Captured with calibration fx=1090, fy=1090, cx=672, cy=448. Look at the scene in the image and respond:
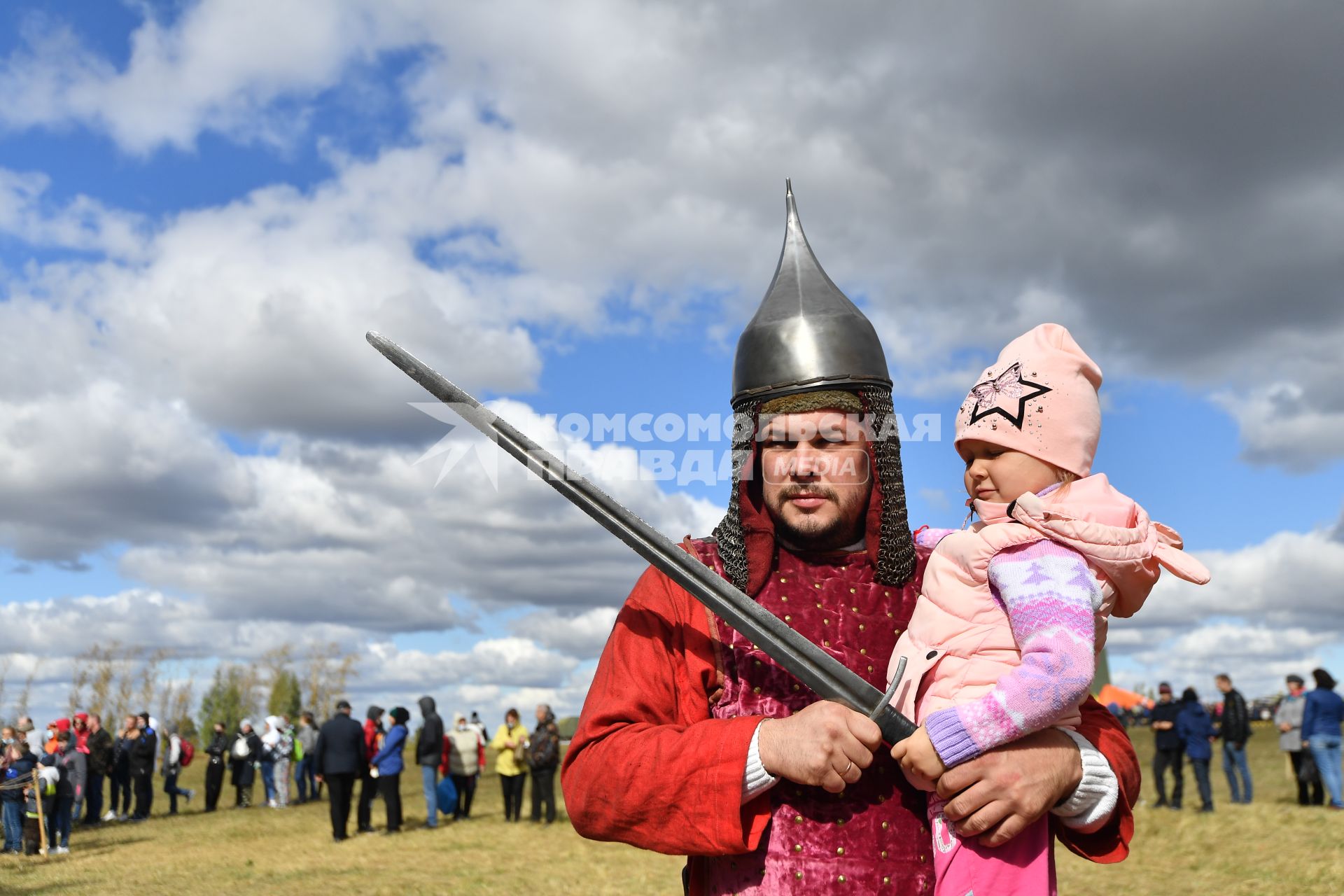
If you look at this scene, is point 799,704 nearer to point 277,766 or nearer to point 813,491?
point 813,491

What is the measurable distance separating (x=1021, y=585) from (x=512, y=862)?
Answer: 11293 mm

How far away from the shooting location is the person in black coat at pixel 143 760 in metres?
17.8

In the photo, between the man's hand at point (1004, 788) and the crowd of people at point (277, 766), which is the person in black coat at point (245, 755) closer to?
the crowd of people at point (277, 766)

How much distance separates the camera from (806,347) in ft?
9.58

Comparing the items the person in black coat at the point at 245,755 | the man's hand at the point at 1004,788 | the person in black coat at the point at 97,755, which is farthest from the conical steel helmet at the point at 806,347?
the person in black coat at the point at 245,755

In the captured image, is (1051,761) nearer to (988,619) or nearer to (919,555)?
(988,619)

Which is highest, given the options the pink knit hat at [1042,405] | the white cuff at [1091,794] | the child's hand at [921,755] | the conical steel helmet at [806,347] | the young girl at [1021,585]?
the conical steel helmet at [806,347]

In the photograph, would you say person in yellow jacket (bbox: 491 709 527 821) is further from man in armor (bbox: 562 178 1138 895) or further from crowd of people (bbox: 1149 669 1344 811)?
man in armor (bbox: 562 178 1138 895)

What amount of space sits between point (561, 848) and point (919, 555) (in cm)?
1145

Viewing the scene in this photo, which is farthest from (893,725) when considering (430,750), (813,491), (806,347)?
(430,750)

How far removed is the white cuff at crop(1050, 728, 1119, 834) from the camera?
248cm

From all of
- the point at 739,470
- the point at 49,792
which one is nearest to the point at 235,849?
the point at 49,792

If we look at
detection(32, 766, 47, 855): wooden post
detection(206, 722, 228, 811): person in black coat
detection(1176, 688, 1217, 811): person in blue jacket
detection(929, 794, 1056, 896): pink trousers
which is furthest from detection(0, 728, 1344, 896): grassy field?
detection(929, 794, 1056, 896): pink trousers

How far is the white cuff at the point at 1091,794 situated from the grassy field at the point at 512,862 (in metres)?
7.83
